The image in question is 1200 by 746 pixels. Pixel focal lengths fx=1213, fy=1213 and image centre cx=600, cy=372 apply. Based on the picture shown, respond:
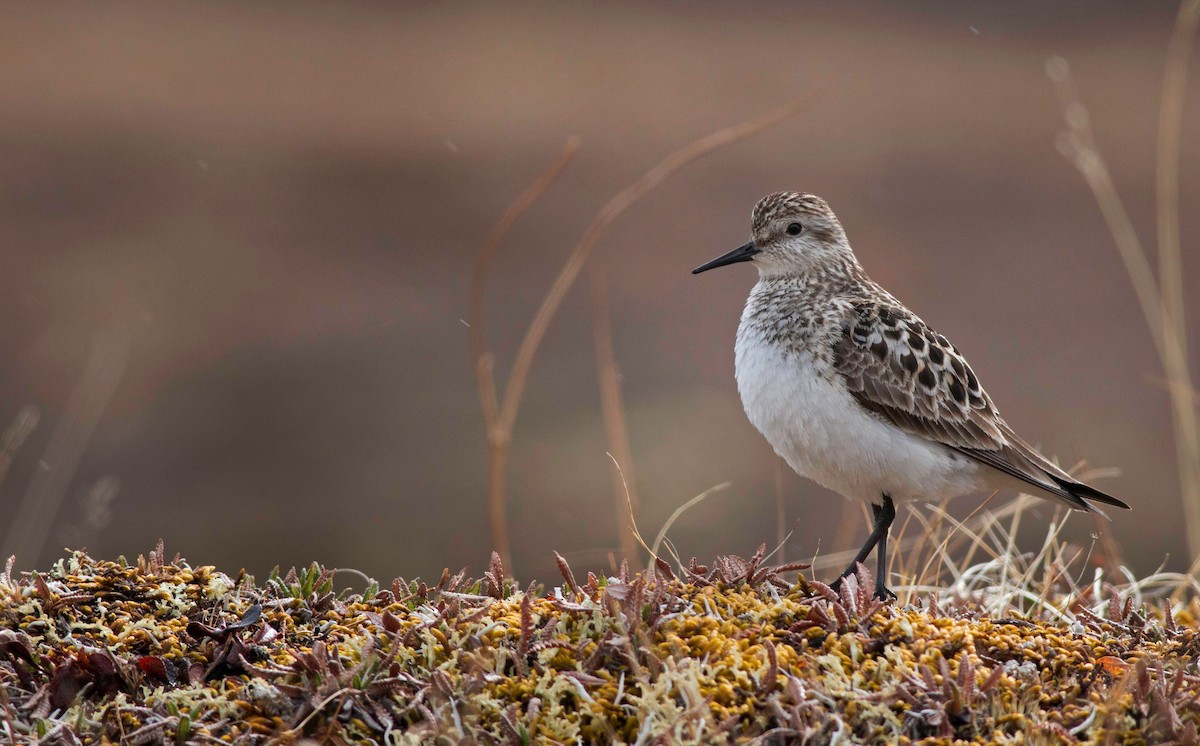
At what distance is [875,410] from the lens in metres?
4.91

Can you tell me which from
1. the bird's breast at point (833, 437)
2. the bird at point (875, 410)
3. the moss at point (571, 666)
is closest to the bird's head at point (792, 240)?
the bird at point (875, 410)

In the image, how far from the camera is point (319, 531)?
10.8 metres

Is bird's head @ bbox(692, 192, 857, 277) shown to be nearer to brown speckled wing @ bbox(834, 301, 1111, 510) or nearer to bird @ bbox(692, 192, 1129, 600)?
bird @ bbox(692, 192, 1129, 600)

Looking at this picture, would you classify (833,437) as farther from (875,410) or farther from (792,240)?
(792,240)

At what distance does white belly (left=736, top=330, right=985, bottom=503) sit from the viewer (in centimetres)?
477

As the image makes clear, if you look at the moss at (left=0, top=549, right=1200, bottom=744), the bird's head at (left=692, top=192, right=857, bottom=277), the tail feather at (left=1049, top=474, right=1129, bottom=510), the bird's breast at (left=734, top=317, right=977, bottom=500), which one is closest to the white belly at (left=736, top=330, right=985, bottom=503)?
the bird's breast at (left=734, top=317, right=977, bottom=500)

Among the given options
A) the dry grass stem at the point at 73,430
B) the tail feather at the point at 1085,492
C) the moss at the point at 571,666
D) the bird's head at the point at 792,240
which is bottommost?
the dry grass stem at the point at 73,430

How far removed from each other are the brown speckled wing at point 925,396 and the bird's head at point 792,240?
1.62 feet

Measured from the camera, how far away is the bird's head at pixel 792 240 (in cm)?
571

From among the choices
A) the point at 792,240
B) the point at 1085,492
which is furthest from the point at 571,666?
the point at 792,240

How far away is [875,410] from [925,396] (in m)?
0.25

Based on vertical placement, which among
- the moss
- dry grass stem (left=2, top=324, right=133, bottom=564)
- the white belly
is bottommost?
dry grass stem (left=2, top=324, right=133, bottom=564)

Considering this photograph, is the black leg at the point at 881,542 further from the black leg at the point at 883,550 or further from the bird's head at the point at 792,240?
the bird's head at the point at 792,240

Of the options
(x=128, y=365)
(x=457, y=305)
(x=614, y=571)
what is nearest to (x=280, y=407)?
(x=128, y=365)
